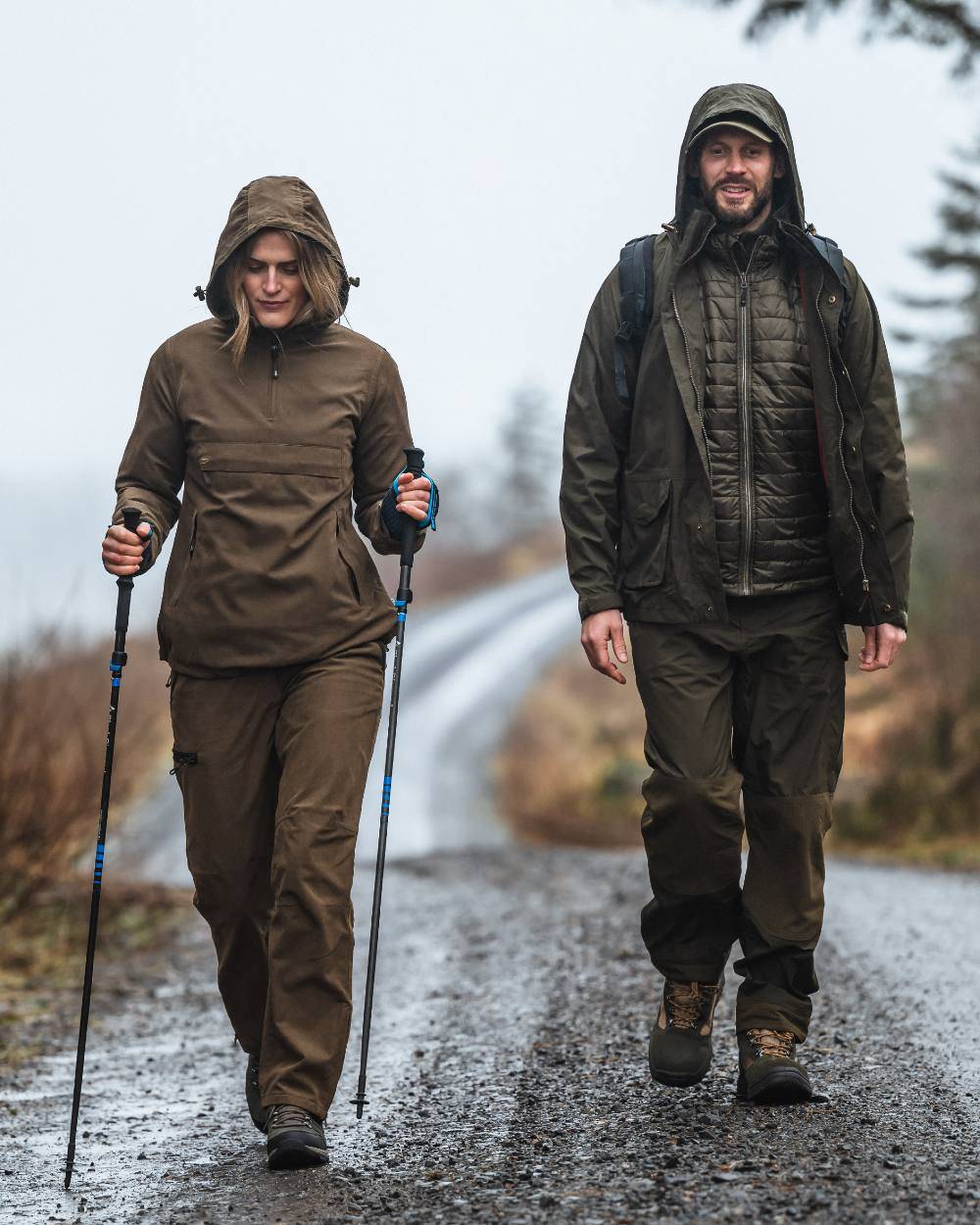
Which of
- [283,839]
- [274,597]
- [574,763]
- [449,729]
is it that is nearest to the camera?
[283,839]

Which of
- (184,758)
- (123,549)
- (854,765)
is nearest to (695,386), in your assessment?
(123,549)

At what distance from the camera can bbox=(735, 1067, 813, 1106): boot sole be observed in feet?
14.1

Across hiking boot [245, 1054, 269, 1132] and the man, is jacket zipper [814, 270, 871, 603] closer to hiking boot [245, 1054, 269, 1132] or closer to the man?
the man

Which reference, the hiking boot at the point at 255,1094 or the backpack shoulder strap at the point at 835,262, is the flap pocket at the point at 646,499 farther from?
the hiking boot at the point at 255,1094

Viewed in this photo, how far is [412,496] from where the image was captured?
4.52 metres

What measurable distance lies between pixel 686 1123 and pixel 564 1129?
0.31m

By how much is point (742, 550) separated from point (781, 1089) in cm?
143

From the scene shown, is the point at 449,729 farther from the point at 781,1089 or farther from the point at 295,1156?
the point at 295,1156

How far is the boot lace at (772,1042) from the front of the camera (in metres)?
4.44

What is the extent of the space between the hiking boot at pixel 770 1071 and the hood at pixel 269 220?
7.68 feet

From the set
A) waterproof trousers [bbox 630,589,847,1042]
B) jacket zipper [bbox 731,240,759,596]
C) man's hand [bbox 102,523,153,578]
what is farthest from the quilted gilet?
man's hand [bbox 102,523,153,578]

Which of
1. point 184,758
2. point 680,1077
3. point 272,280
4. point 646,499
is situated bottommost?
point 680,1077

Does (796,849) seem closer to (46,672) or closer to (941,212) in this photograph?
(46,672)

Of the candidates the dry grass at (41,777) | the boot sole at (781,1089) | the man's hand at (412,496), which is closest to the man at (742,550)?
the boot sole at (781,1089)
